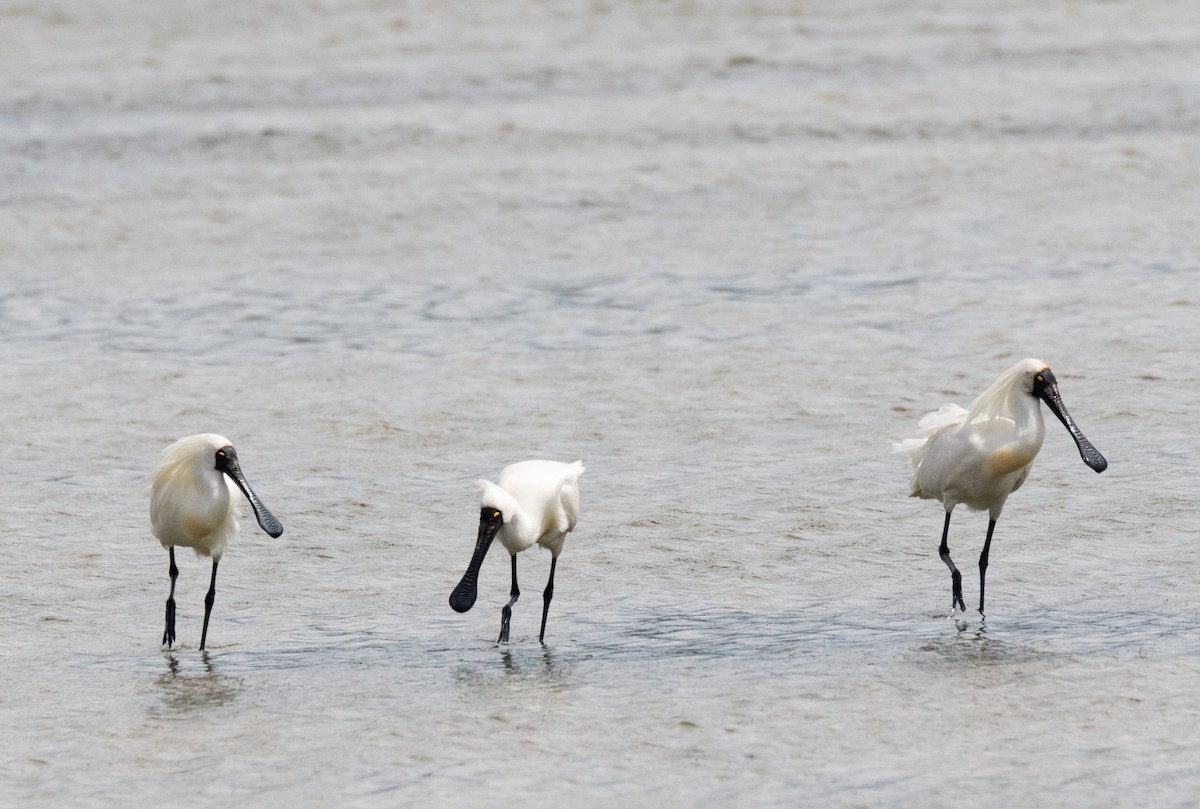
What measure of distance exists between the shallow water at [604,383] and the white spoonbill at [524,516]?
0.19 meters

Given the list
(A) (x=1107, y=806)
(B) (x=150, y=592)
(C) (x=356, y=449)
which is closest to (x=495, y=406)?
(C) (x=356, y=449)

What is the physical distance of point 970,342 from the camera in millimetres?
10312

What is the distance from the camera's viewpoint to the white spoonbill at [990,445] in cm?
679

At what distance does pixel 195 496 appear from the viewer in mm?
6738

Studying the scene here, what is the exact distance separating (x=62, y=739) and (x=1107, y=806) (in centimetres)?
294

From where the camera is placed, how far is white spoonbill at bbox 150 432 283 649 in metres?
6.73

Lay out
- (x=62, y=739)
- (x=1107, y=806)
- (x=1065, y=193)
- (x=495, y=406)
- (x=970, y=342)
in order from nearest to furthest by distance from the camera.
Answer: (x=1107, y=806), (x=62, y=739), (x=495, y=406), (x=970, y=342), (x=1065, y=193)

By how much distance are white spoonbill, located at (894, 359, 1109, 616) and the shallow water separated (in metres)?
0.34

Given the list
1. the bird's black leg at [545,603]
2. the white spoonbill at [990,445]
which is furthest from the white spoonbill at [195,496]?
the white spoonbill at [990,445]

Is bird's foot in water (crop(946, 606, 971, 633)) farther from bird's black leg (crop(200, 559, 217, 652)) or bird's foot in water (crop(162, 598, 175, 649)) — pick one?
bird's foot in water (crop(162, 598, 175, 649))

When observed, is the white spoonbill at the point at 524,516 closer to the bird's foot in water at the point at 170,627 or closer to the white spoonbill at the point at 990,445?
the bird's foot in water at the point at 170,627

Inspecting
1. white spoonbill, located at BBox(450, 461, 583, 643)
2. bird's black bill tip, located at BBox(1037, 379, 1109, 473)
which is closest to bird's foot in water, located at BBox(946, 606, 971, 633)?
bird's black bill tip, located at BBox(1037, 379, 1109, 473)

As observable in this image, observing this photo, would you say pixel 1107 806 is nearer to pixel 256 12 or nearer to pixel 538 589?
pixel 538 589

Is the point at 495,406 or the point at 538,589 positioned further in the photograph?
the point at 495,406
